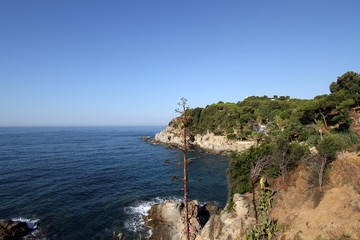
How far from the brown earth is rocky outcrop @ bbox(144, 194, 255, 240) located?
9.86 feet

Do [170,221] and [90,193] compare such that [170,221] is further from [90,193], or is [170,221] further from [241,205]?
[90,193]

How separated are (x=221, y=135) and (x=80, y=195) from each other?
180 feet

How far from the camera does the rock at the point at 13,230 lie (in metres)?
18.2

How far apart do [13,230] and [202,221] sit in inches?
863

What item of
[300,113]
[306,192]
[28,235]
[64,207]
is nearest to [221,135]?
[300,113]

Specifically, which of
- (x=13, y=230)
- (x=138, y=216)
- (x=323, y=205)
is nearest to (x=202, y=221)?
(x=138, y=216)

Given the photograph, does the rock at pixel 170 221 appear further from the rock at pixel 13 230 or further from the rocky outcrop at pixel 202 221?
the rock at pixel 13 230

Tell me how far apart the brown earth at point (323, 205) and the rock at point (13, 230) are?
27.1 metres

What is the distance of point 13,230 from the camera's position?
1880cm

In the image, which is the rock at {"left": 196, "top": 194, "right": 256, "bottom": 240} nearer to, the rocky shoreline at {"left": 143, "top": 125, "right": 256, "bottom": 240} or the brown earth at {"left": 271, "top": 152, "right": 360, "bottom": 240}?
the rocky shoreline at {"left": 143, "top": 125, "right": 256, "bottom": 240}

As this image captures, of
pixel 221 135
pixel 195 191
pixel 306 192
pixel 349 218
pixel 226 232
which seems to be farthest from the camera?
pixel 221 135

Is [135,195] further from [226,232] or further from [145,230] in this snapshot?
[226,232]

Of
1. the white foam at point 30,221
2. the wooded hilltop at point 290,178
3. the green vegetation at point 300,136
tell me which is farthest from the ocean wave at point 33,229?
the green vegetation at point 300,136

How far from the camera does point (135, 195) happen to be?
2977 centimetres
